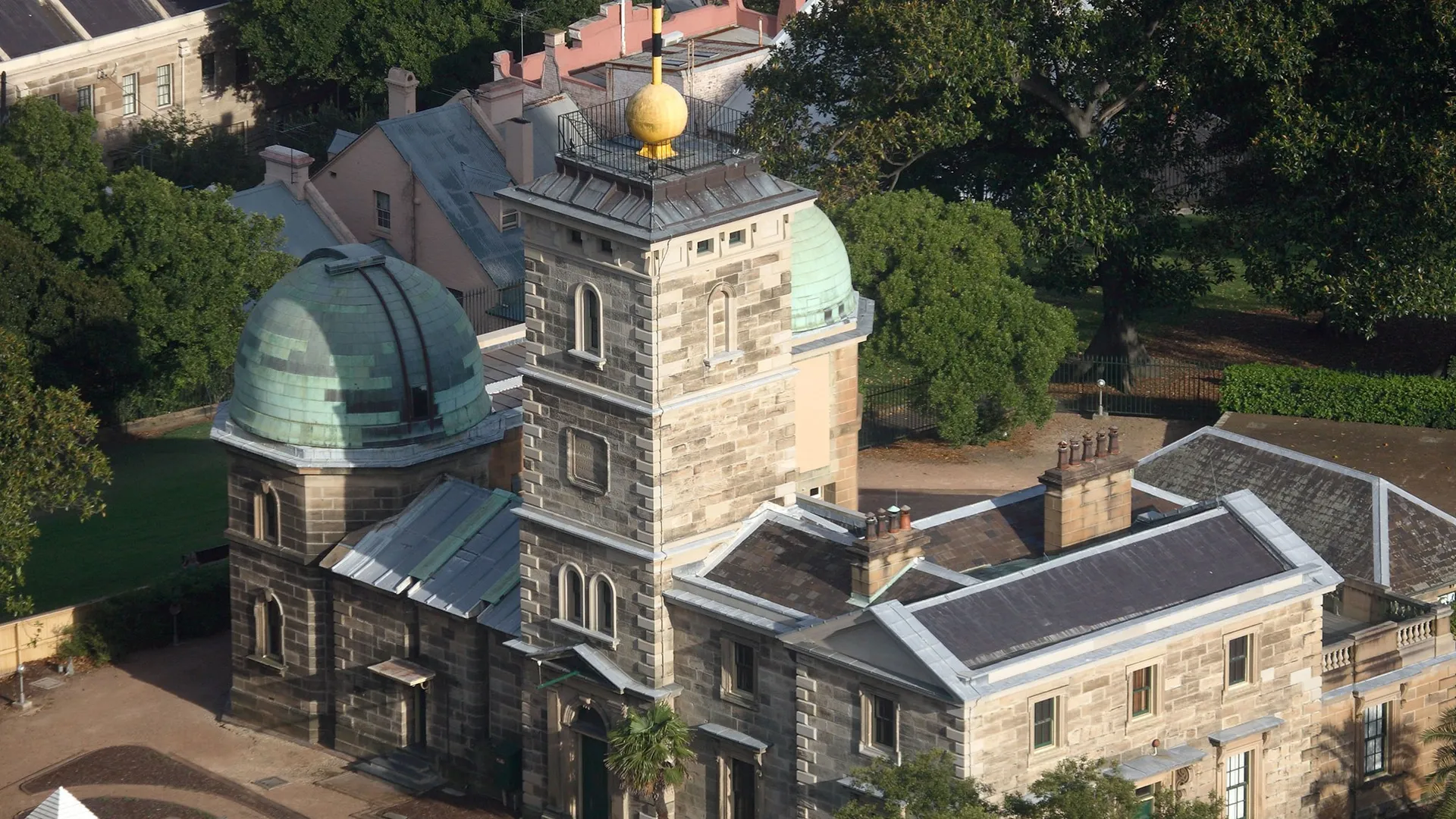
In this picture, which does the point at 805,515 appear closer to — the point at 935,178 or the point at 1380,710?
the point at 1380,710

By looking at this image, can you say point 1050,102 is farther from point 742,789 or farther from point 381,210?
point 742,789

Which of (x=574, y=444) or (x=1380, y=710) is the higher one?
(x=574, y=444)

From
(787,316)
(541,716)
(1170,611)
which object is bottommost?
(541,716)

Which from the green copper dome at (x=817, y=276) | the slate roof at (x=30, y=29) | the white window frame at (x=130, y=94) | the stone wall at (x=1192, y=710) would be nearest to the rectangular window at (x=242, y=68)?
the white window frame at (x=130, y=94)

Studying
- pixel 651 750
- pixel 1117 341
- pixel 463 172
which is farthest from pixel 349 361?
pixel 1117 341

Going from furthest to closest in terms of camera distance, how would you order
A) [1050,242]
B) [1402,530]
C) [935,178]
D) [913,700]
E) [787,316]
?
[935,178]
[1050,242]
[1402,530]
[787,316]
[913,700]

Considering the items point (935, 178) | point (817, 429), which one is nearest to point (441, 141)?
point (935, 178)
